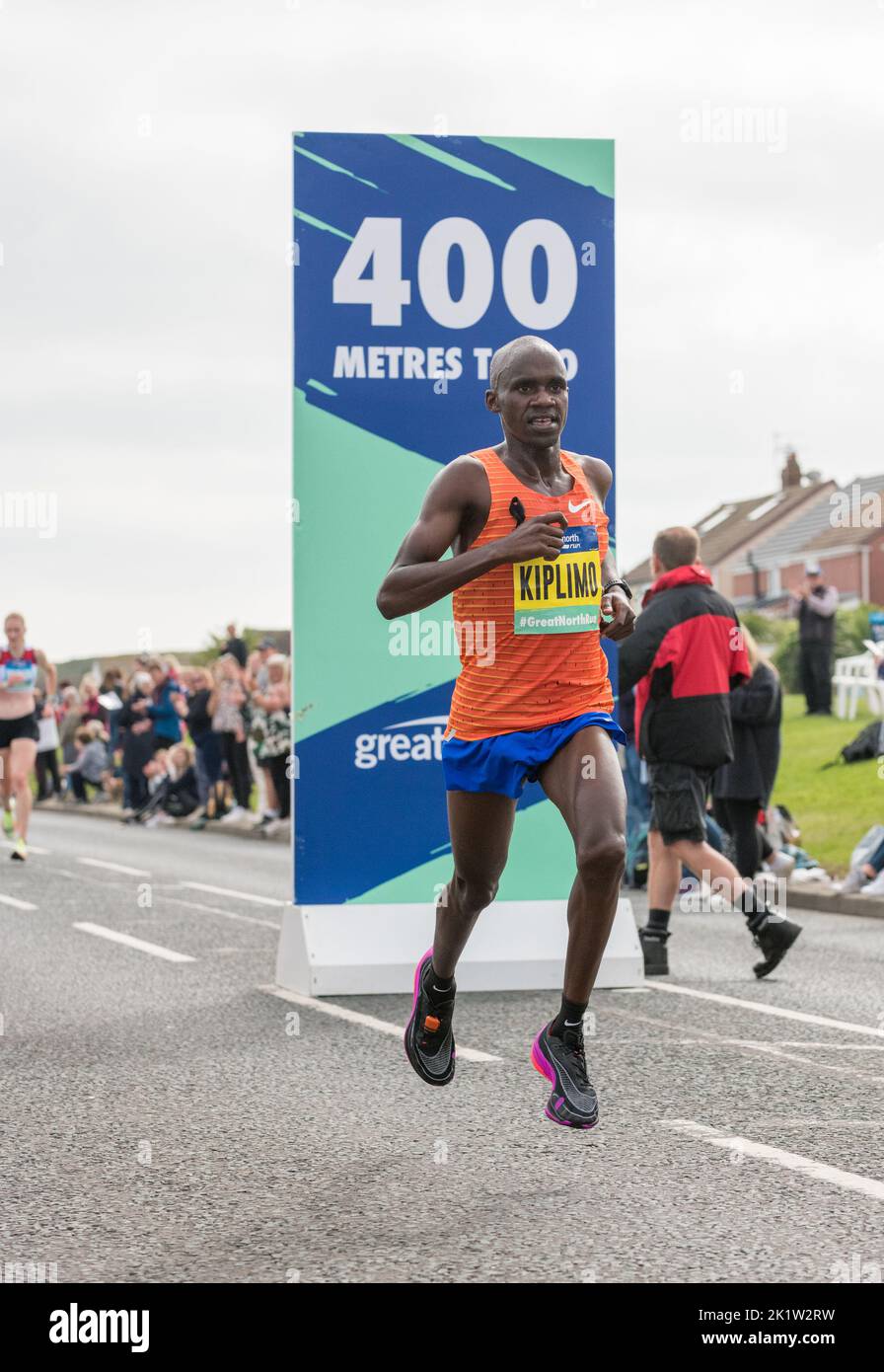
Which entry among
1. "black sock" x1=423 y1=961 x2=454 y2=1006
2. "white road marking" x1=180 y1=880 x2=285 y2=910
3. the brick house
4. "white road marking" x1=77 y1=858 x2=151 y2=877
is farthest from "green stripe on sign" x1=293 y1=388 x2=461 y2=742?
the brick house

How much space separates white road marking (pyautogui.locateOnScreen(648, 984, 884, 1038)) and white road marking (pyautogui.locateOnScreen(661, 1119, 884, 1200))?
198 centimetres

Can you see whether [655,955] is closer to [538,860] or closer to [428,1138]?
[538,860]

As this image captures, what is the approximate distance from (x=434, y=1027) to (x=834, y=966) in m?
4.61

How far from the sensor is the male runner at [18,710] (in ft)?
A: 53.7

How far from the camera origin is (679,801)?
30.6 feet

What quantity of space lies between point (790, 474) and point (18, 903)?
7902 centimetres

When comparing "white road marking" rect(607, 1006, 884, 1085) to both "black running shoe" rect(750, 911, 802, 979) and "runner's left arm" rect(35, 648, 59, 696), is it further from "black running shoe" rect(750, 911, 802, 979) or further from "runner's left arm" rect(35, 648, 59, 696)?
"runner's left arm" rect(35, 648, 59, 696)

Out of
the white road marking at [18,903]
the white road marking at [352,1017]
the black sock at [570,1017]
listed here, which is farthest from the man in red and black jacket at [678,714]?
the white road marking at [18,903]

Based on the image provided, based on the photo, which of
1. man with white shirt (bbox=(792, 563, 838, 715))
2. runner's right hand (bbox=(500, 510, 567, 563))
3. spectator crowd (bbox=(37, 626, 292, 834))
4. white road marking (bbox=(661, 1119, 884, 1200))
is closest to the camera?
white road marking (bbox=(661, 1119, 884, 1200))

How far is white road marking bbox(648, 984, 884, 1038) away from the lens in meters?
7.59

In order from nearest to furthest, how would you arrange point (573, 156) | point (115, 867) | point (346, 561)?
1. point (346, 561)
2. point (573, 156)
3. point (115, 867)

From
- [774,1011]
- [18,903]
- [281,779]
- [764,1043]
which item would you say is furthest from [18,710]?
[764,1043]

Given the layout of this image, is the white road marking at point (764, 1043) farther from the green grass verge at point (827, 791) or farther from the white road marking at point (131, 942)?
the green grass verge at point (827, 791)

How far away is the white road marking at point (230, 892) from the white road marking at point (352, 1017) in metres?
4.27
